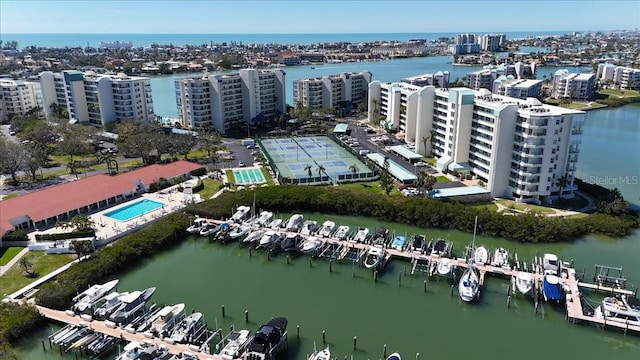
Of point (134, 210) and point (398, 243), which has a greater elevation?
point (134, 210)

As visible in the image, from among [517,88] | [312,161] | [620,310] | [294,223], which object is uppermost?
[517,88]

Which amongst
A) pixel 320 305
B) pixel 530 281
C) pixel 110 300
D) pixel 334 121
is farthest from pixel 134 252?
pixel 334 121

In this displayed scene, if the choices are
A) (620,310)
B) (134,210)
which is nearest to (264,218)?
(134,210)

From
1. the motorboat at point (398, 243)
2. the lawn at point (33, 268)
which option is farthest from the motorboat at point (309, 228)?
the lawn at point (33, 268)

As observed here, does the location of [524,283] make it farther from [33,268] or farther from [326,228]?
[33,268]

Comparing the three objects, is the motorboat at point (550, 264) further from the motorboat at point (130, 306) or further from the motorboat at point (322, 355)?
the motorboat at point (130, 306)

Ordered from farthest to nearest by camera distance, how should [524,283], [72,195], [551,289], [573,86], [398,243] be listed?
[573,86] → [72,195] → [398,243] → [524,283] → [551,289]
